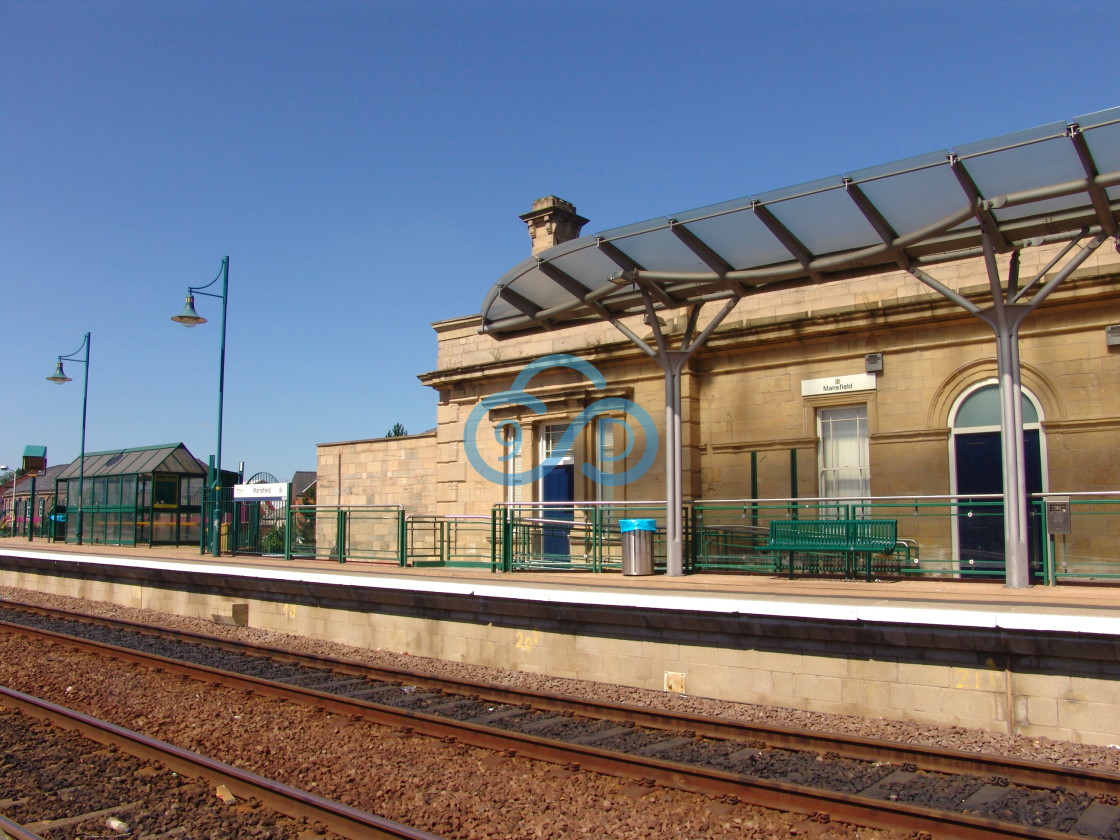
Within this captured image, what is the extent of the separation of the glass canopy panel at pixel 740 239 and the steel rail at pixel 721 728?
596 centimetres

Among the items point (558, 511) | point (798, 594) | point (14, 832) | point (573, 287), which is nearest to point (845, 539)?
point (798, 594)

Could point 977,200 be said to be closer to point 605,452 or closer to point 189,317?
point 605,452

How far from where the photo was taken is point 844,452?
15.4 meters

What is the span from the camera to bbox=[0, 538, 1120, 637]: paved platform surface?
25.2ft

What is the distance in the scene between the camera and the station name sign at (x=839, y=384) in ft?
49.3

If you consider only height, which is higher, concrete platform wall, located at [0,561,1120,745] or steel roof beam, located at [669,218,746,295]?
steel roof beam, located at [669,218,746,295]

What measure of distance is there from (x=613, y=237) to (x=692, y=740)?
6736mm

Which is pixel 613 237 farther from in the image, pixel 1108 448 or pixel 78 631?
pixel 78 631

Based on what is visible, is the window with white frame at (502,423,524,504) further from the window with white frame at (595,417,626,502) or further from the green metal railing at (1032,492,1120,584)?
the green metal railing at (1032,492,1120,584)

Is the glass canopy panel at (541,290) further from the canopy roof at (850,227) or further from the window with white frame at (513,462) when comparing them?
the window with white frame at (513,462)

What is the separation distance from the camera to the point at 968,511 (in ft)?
36.9

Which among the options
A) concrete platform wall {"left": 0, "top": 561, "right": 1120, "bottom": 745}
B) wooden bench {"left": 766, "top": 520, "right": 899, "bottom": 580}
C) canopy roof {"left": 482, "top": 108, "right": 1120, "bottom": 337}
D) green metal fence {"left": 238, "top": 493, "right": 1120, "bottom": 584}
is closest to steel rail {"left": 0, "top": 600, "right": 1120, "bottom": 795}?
concrete platform wall {"left": 0, "top": 561, "right": 1120, "bottom": 745}

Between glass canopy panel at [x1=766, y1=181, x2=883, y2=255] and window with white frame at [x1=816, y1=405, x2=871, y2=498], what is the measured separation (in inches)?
168

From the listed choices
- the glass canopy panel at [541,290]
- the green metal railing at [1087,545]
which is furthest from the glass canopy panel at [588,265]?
the green metal railing at [1087,545]
